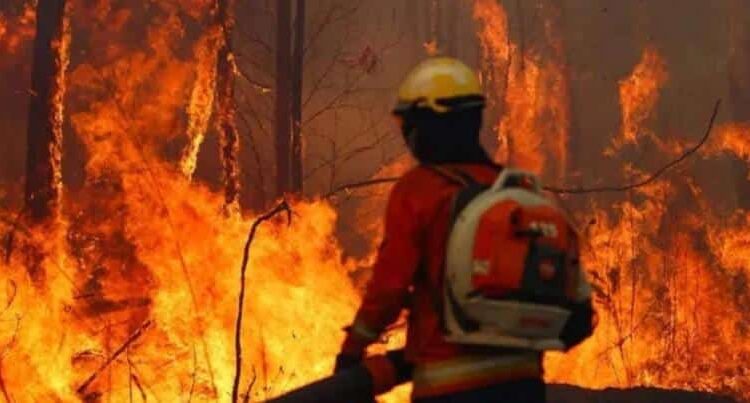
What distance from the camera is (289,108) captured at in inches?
513

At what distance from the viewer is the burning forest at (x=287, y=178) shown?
8.70 m

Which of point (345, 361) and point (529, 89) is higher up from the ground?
point (529, 89)

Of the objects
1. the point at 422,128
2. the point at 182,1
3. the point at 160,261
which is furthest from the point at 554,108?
the point at 422,128

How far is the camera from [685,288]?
65.5ft

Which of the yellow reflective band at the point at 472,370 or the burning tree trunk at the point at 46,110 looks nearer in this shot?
the yellow reflective band at the point at 472,370

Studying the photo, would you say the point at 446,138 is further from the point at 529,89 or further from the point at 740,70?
the point at 529,89

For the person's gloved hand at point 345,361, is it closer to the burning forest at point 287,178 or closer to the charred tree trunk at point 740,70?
the burning forest at point 287,178

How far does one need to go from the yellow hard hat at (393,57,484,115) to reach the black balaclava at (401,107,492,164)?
0.08 feet

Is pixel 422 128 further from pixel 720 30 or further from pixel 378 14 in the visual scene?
pixel 720 30

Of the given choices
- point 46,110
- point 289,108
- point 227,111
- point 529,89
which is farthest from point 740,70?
point 46,110

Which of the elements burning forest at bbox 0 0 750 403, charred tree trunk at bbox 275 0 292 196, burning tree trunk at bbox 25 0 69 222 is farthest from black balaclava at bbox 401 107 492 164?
charred tree trunk at bbox 275 0 292 196

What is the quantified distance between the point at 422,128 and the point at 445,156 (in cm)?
13

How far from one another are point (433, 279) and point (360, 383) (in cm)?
42

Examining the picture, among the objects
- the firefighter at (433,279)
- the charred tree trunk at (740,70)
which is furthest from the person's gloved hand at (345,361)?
the charred tree trunk at (740,70)
